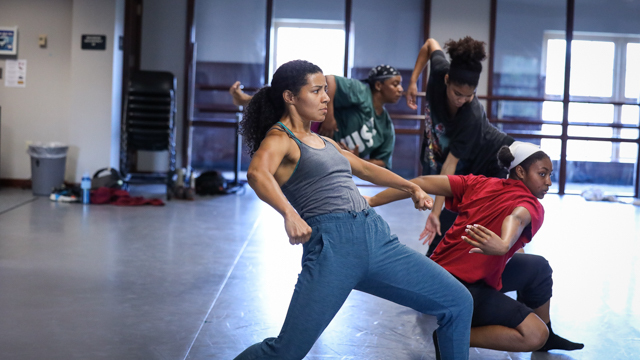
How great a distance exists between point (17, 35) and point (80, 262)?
4959mm

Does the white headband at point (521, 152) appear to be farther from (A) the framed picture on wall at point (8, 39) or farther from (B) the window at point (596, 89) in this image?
(B) the window at point (596, 89)

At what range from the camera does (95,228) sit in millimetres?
5305

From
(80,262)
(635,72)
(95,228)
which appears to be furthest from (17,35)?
(635,72)

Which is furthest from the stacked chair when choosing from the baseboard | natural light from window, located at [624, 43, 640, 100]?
natural light from window, located at [624, 43, 640, 100]

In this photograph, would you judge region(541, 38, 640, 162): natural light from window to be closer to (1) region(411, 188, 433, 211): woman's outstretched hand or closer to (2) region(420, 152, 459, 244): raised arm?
(2) region(420, 152, 459, 244): raised arm

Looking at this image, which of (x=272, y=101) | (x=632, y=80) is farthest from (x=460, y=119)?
(x=632, y=80)

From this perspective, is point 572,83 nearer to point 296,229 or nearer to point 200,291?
point 200,291

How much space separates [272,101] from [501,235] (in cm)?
96

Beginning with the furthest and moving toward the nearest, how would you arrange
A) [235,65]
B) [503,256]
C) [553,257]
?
[235,65] < [553,257] < [503,256]

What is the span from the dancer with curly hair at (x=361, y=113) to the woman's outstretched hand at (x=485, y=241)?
1373mm

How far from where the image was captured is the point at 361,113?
11.7 feet

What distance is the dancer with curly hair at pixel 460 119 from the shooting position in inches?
119

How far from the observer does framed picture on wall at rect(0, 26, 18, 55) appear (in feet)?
25.6

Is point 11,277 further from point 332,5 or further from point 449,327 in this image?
point 332,5
